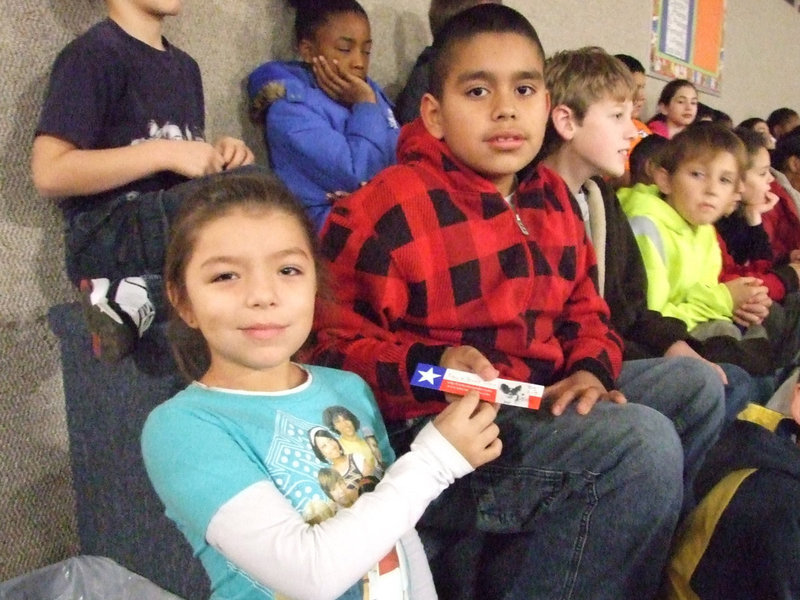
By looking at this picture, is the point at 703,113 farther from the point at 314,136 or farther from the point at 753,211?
the point at 314,136

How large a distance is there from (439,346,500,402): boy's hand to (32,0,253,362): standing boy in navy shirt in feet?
1.30

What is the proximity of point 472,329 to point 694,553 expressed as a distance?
1.30ft

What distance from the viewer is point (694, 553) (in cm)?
86

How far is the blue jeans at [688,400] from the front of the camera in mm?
1074

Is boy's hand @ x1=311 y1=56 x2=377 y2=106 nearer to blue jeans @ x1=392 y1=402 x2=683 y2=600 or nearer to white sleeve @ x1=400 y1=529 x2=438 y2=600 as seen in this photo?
blue jeans @ x1=392 y1=402 x2=683 y2=600

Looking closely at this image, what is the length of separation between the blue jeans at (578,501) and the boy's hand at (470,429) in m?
0.13

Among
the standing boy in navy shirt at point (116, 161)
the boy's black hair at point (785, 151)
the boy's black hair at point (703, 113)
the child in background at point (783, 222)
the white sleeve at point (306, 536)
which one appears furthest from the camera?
the boy's black hair at point (703, 113)

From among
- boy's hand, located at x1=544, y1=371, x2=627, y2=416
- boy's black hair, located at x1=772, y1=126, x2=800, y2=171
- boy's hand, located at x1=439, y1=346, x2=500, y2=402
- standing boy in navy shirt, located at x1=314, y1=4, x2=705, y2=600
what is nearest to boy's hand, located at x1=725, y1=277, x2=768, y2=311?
standing boy in navy shirt, located at x1=314, y1=4, x2=705, y2=600

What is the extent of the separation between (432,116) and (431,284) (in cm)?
27

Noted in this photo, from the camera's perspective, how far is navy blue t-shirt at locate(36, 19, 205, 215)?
3.23ft

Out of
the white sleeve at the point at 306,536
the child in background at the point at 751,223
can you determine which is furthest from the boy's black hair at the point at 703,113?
the white sleeve at the point at 306,536

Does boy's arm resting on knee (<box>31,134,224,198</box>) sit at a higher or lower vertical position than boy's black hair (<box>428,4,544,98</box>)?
lower

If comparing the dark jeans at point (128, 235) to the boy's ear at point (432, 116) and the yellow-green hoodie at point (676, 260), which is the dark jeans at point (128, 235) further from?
the yellow-green hoodie at point (676, 260)

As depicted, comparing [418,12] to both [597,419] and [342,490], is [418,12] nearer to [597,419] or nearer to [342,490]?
[597,419]
